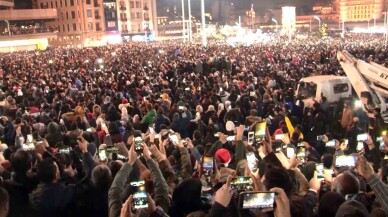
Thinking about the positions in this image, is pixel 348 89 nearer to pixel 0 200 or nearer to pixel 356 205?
pixel 356 205

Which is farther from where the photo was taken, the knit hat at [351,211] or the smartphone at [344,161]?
the smartphone at [344,161]

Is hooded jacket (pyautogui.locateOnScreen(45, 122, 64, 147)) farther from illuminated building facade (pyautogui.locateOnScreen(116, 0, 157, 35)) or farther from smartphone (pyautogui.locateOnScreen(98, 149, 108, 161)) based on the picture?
→ illuminated building facade (pyautogui.locateOnScreen(116, 0, 157, 35))

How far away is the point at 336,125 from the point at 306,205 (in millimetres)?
7930

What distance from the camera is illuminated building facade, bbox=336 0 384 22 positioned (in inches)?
5497

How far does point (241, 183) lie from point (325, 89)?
35.3ft

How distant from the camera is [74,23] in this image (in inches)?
3317

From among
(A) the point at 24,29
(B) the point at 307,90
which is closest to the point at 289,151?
(B) the point at 307,90

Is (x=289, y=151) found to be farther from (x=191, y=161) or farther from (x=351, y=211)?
(x=351, y=211)

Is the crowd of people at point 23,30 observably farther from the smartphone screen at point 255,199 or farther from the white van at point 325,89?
the smartphone screen at point 255,199

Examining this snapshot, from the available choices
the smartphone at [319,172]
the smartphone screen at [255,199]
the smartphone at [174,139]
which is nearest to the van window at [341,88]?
the smartphone at [174,139]

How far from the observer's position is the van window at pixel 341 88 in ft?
48.1

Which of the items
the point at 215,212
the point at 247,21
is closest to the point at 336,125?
the point at 215,212

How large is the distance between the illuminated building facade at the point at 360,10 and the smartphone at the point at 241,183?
14316 cm

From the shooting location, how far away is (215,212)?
4.04 metres
